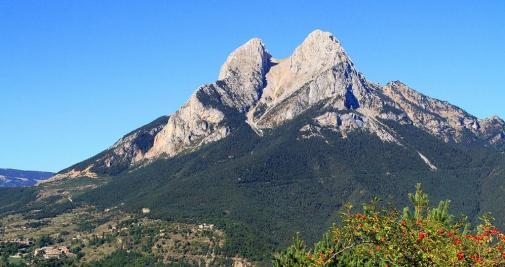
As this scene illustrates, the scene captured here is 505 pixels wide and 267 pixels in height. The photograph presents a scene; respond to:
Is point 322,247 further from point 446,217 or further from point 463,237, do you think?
point 463,237

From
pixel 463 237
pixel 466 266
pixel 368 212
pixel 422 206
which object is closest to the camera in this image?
pixel 466 266

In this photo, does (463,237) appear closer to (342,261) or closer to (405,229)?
(405,229)

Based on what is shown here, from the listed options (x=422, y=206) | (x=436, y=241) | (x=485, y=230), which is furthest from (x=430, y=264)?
(x=422, y=206)

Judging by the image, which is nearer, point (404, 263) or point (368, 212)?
point (404, 263)

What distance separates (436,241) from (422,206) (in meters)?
17.2

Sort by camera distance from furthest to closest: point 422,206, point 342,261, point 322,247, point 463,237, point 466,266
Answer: point 322,247 → point 342,261 → point 422,206 → point 463,237 → point 466,266

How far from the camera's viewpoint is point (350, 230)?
42219 mm

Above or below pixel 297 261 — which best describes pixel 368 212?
above

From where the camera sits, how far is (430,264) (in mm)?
37719

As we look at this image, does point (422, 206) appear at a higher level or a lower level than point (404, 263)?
higher

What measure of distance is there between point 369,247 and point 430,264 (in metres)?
3.95

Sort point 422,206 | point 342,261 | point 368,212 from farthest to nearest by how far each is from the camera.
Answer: point 342,261 → point 422,206 → point 368,212

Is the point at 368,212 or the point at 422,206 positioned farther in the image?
the point at 422,206

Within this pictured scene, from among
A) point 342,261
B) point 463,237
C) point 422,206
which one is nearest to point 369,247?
point 463,237
